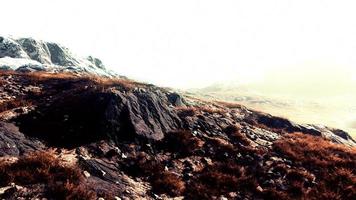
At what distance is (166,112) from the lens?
77.2 ft

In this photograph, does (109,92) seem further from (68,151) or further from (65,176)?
(65,176)

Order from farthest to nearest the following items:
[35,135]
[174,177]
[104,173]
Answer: [35,135] < [174,177] < [104,173]

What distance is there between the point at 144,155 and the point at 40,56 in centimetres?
5576

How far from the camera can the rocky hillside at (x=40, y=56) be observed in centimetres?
5737

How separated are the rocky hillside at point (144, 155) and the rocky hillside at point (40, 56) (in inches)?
1307

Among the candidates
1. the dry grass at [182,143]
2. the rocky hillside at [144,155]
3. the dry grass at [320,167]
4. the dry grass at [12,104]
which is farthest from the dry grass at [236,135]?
the dry grass at [12,104]

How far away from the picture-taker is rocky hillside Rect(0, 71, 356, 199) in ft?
48.5

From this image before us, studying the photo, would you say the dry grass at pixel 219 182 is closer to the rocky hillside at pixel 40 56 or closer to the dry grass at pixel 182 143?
the dry grass at pixel 182 143

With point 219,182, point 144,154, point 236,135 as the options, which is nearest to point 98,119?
point 144,154

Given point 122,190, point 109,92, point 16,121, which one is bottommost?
point 122,190

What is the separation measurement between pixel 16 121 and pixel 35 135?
1.75m

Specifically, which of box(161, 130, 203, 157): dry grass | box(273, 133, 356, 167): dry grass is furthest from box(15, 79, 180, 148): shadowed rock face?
box(273, 133, 356, 167): dry grass

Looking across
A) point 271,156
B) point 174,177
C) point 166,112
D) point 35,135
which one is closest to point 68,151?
point 35,135

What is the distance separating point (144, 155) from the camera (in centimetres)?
1864
